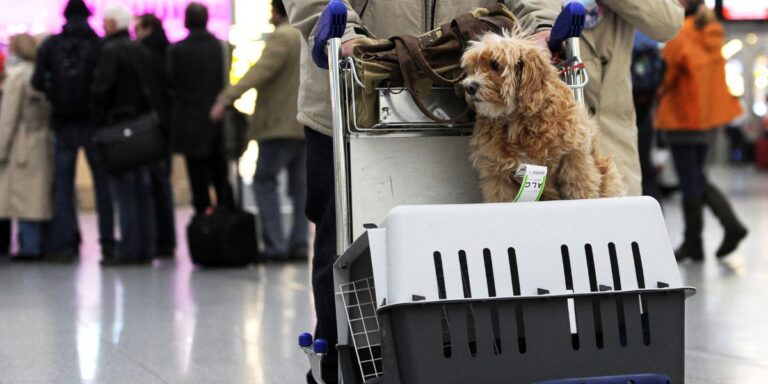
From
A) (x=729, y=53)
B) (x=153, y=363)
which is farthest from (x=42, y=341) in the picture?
(x=729, y=53)

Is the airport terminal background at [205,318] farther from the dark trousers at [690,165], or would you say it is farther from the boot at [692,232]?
the dark trousers at [690,165]

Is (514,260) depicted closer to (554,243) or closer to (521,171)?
(554,243)

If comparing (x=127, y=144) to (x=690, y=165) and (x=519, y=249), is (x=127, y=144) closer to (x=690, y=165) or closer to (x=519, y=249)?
(x=690, y=165)

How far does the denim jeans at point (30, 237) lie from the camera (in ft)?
32.5

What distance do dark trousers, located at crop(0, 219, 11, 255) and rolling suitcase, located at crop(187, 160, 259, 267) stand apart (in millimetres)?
2067

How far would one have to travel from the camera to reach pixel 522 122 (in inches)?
136

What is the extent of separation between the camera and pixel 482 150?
3.49m

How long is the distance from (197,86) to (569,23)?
6386 millimetres

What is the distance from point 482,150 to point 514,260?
17.6 inches

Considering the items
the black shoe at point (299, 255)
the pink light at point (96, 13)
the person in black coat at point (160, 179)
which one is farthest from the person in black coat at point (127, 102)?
the pink light at point (96, 13)

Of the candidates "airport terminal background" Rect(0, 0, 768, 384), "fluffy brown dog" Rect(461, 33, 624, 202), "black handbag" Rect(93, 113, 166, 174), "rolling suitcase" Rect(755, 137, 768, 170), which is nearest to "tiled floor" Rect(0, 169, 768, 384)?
"airport terminal background" Rect(0, 0, 768, 384)

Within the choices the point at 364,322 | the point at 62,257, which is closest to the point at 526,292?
the point at 364,322

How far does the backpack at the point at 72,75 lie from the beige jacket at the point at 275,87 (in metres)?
1.10

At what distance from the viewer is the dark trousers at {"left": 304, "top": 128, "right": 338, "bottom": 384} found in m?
3.98
